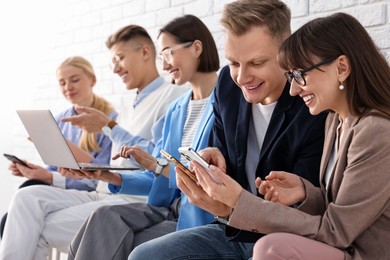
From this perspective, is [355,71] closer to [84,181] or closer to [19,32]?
[84,181]

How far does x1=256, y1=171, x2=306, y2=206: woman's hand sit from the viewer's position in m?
1.66

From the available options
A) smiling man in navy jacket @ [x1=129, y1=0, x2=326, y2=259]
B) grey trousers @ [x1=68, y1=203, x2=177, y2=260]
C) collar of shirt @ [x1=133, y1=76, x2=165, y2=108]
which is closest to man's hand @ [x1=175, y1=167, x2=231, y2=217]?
smiling man in navy jacket @ [x1=129, y1=0, x2=326, y2=259]

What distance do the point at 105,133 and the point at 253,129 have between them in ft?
3.45

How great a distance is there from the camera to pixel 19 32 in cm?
472

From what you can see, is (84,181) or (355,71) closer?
(355,71)

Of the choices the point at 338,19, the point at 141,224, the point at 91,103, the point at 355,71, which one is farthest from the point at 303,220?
the point at 91,103

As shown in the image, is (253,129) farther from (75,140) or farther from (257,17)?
(75,140)

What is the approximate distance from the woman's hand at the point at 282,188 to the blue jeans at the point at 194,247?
31cm

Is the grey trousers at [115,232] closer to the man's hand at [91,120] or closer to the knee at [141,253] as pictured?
the knee at [141,253]

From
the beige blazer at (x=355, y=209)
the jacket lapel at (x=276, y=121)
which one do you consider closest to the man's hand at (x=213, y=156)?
the jacket lapel at (x=276, y=121)

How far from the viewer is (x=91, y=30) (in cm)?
395

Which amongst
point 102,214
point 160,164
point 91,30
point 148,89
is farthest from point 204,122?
point 91,30

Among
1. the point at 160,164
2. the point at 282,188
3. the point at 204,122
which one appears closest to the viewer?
the point at 282,188

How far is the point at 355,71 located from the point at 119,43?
1.75 m
